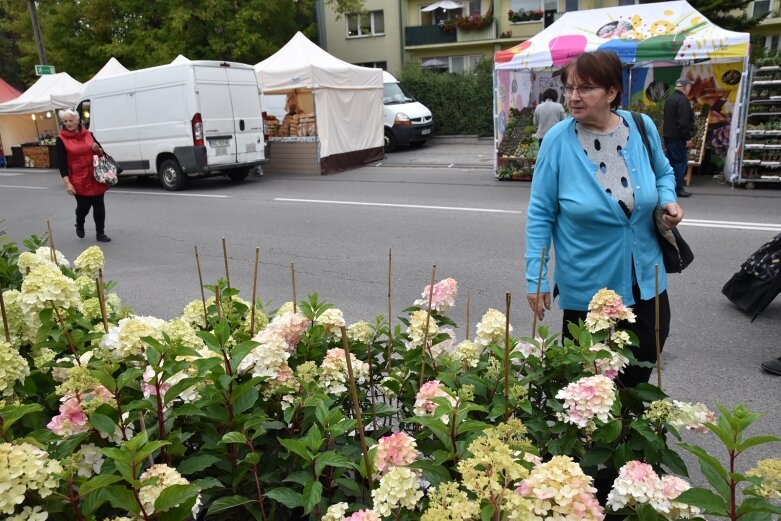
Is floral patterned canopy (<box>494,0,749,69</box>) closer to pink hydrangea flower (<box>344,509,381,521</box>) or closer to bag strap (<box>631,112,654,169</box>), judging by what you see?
bag strap (<box>631,112,654,169</box>)

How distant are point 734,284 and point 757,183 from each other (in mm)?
7228

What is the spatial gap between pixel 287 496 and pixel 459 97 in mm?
24061

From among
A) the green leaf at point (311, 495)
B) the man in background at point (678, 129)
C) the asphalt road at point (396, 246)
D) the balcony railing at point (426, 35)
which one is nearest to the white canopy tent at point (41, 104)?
the asphalt road at point (396, 246)

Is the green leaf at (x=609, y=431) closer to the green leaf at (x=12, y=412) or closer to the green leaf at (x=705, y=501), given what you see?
the green leaf at (x=705, y=501)

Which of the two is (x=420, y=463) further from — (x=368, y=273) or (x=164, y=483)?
(x=368, y=273)

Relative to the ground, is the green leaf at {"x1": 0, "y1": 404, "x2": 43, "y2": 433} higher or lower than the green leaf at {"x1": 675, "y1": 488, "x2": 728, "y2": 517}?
higher

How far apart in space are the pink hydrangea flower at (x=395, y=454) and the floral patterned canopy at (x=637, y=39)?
35.8 feet

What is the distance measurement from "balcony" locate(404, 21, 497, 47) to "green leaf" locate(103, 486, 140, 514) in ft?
107

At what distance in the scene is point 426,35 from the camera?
106ft

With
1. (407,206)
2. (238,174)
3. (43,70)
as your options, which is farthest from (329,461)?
(43,70)

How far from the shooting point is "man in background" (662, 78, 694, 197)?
34.7ft

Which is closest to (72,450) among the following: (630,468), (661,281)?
(630,468)

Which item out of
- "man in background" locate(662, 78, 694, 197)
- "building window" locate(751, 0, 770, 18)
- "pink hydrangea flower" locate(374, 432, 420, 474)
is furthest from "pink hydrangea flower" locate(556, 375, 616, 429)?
"building window" locate(751, 0, 770, 18)

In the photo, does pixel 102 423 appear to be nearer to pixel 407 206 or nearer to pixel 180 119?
pixel 407 206
